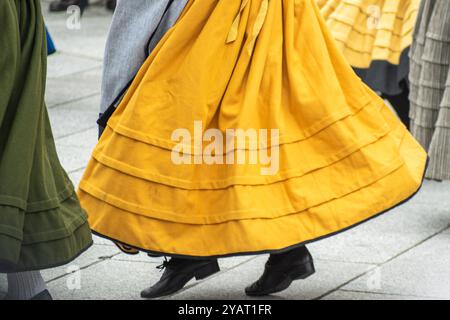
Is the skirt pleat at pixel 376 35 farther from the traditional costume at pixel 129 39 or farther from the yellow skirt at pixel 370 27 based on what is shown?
the traditional costume at pixel 129 39

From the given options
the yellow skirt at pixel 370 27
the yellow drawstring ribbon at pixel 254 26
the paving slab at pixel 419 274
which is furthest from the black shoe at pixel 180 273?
the yellow skirt at pixel 370 27

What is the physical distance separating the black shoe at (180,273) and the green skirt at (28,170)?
0.40m

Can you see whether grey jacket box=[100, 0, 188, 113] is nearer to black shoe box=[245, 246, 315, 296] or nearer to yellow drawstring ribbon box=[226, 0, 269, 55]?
yellow drawstring ribbon box=[226, 0, 269, 55]

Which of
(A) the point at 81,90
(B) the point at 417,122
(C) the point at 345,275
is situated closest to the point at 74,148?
(A) the point at 81,90

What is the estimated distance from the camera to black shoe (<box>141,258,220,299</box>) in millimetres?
4484

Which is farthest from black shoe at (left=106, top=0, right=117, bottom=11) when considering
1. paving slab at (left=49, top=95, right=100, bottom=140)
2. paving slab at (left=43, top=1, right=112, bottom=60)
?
Result: paving slab at (left=49, top=95, right=100, bottom=140)

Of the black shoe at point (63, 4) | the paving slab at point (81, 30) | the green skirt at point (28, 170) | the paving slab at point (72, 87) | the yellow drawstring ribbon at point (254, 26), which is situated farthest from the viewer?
the black shoe at point (63, 4)

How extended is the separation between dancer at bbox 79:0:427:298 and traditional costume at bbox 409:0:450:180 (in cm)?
127

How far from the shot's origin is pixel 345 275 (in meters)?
4.92

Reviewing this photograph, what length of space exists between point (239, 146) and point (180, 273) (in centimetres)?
63

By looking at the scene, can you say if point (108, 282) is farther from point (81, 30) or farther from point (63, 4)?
point (63, 4)

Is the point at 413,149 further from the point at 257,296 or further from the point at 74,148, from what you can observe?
the point at 74,148

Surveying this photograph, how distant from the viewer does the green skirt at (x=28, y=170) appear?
158 inches
